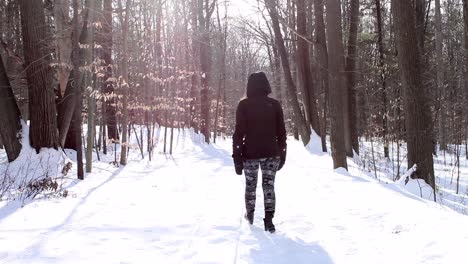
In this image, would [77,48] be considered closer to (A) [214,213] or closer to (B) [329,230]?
(A) [214,213]

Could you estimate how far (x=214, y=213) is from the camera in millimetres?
6812

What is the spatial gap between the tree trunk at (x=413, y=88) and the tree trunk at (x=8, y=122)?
30.6 feet

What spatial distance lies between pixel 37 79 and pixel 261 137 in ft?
25.5

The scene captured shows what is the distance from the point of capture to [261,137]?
5.68 meters

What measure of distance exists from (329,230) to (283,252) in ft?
3.84

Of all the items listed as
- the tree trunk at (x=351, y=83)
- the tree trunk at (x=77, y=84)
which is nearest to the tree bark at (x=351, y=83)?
the tree trunk at (x=351, y=83)

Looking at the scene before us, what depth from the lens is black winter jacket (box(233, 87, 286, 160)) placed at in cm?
567

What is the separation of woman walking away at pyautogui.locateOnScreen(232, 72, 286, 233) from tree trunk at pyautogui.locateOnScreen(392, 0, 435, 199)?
4733 millimetres

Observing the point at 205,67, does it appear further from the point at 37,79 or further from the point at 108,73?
the point at 37,79

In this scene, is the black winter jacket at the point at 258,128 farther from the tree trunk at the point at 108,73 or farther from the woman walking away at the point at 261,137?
the tree trunk at the point at 108,73

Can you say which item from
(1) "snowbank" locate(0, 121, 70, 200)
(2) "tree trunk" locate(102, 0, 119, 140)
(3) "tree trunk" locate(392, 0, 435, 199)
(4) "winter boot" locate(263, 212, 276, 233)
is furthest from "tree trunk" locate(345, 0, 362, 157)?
(4) "winter boot" locate(263, 212, 276, 233)

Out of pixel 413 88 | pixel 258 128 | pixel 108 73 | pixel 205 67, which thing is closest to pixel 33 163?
pixel 108 73

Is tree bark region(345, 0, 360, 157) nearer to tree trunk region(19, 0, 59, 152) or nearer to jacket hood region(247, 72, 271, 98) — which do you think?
tree trunk region(19, 0, 59, 152)

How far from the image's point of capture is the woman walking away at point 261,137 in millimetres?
5684
